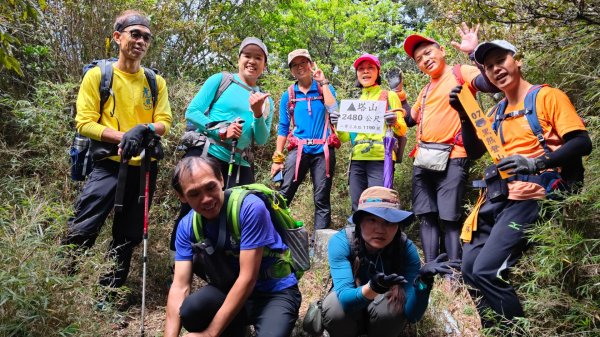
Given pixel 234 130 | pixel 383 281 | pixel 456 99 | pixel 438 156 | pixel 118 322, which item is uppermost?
pixel 456 99

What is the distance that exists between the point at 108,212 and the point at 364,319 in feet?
8.03

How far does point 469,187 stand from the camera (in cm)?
651

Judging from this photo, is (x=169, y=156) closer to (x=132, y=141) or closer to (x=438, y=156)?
(x=132, y=141)

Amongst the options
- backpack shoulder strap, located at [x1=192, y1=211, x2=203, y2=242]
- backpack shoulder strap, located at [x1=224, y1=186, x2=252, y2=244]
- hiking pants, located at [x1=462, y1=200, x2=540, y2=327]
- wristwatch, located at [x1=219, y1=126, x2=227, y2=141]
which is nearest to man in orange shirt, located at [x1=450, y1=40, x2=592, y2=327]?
hiking pants, located at [x1=462, y1=200, x2=540, y2=327]

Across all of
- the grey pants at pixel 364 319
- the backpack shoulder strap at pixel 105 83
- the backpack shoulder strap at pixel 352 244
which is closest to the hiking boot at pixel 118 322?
the grey pants at pixel 364 319

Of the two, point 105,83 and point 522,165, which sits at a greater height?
point 105,83

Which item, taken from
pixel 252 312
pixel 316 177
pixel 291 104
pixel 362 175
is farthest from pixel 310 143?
pixel 252 312

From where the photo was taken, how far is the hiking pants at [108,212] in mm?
4164

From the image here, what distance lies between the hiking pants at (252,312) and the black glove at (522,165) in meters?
1.69

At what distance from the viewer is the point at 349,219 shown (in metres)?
3.48

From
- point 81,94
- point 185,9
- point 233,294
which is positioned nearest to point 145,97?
point 81,94

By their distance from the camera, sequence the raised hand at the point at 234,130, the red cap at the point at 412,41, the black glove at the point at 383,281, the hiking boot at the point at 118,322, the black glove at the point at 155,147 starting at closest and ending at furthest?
the black glove at the point at 383,281 → the hiking boot at the point at 118,322 → the black glove at the point at 155,147 → the raised hand at the point at 234,130 → the red cap at the point at 412,41

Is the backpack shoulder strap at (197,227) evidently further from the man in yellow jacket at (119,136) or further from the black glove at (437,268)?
the black glove at (437,268)

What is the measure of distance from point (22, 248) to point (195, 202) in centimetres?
122
